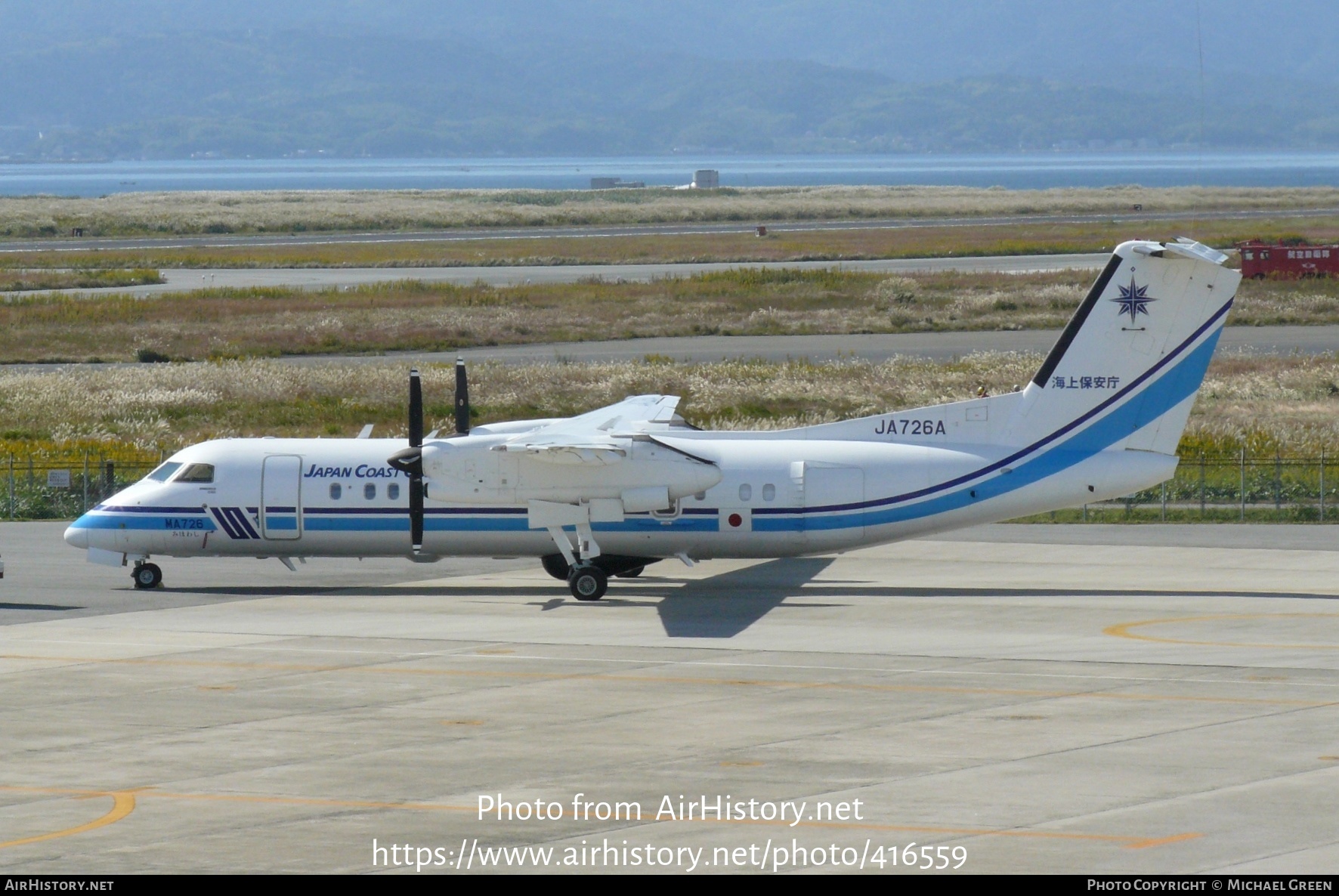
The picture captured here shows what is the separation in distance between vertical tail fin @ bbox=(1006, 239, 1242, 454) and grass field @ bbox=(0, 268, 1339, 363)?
136 feet

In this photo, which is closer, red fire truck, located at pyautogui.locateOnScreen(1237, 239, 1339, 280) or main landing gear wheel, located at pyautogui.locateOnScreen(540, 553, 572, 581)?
main landing gear wheel, located at pyautogui.locateOnScreen(540, 553, 572, 581)

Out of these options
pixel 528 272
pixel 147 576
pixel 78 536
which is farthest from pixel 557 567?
pixel 528 272

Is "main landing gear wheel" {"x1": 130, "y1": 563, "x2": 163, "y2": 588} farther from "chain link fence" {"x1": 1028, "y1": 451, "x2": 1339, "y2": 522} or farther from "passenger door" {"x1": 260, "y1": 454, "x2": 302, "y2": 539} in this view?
"chain link fence" {"x1": 1028, "y1": 451, "x2": 1339, "y2": 522}

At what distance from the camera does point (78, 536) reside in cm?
3072

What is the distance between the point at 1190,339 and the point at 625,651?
12316mm

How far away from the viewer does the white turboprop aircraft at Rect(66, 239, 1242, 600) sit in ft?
92.4

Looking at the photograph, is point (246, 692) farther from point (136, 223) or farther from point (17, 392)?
point (136, 223)

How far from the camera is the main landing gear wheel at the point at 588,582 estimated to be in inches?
1125

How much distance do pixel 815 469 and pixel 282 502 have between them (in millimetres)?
10259

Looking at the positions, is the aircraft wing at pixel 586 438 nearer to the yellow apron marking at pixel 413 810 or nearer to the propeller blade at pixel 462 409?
the propeller blade at pixel 462 409

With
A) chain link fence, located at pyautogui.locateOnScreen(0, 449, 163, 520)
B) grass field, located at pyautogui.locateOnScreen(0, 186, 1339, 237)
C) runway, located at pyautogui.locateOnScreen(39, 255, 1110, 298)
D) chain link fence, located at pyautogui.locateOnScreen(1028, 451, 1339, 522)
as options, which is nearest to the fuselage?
chain link fence, located at pyautogui.locateOnScreen(0, 449, 163, 520)

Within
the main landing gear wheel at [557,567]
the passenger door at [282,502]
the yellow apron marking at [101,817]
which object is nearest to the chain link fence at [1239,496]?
the main landing gear wheel at [557,567]

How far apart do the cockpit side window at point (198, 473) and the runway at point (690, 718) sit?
223cm

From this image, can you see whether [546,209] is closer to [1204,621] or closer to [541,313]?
[541,313]
